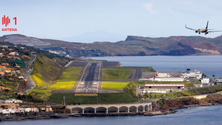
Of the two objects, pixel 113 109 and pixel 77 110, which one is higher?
pixel 113 109

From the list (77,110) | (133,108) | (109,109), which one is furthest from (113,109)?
(77,110)

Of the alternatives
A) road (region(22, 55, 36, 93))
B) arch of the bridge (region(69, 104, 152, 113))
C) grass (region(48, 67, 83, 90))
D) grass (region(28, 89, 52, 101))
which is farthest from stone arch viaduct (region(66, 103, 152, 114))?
grass (region(48, 67, 83, 90))

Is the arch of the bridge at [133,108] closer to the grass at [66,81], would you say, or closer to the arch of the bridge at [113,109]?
the arch of the bridge at [113,109]

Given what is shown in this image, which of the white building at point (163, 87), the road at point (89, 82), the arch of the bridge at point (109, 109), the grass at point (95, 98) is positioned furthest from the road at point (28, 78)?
the white building at point (163, 87)

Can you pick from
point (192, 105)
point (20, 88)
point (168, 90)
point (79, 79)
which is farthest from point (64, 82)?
point (192, 105)

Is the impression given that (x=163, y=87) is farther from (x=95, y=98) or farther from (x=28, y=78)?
(x=28, y=78)

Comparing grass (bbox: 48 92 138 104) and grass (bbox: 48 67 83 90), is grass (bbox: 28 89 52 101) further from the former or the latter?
grass (bbox: 48 67 83 90)

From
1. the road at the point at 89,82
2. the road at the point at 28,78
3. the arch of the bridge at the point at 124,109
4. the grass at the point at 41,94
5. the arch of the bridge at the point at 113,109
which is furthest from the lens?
the road at the point at 28,78

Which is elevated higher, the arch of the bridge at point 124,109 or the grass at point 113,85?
the grass at point 113,85
